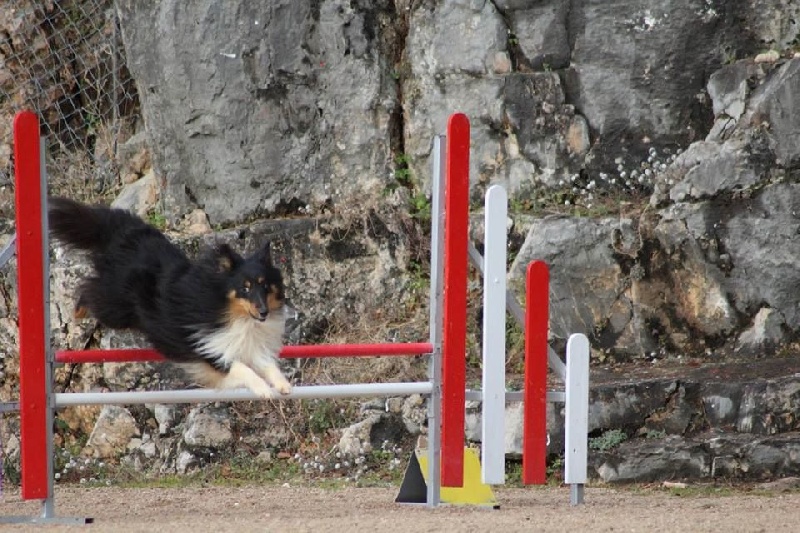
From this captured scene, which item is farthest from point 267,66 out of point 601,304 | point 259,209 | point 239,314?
point 239,314

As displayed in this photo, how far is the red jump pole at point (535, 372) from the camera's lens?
20.1 feet

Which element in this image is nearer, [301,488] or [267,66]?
[301,488]

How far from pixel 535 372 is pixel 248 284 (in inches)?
58.7

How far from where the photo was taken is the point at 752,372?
789 cm

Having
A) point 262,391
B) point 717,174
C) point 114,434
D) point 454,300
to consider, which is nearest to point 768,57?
point 717,174

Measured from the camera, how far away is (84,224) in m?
6.29

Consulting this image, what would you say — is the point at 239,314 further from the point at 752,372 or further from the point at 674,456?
the point at 752,372

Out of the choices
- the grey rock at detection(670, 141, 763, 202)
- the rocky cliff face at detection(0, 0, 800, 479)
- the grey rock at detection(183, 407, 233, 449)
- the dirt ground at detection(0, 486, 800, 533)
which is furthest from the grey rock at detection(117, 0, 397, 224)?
the dirt ground at detection(0, 486, 800, 533)

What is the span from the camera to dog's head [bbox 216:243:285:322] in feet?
18.8

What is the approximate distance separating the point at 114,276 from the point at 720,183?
13.9 feet

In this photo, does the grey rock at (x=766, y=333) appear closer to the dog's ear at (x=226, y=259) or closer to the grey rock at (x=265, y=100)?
the grey rock at (x=265, y=100)

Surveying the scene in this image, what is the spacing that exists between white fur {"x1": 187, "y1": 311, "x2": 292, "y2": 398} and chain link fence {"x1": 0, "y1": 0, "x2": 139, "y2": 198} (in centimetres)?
474

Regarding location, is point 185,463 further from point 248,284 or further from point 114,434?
point 248,284

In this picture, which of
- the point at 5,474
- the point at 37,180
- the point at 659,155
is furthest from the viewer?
the point at 659,155
